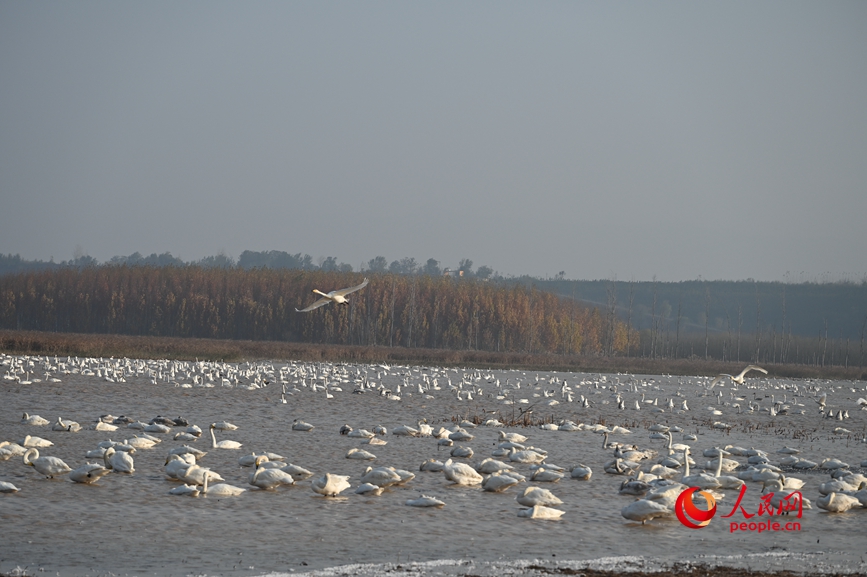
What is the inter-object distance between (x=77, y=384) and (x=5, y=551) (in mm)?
19985

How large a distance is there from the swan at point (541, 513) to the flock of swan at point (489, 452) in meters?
0.01

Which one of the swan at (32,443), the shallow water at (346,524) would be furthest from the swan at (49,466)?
the swan at (32,443)

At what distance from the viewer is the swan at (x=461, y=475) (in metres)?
11.8

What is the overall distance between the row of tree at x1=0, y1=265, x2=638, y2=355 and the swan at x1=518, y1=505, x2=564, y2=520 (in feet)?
198

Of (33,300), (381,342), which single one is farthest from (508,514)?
(33,300)

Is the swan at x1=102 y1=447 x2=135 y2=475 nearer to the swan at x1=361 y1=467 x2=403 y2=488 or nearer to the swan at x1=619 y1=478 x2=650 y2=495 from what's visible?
the swan at x1=361 y1=467 x2=403 y2=488

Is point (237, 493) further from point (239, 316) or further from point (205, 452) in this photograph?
point (239, 316)

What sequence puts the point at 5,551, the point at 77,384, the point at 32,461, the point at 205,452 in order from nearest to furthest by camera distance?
1. the point at 5,551
2. the point at 32,461
3. the point at 205,452
4. the point at 77,384

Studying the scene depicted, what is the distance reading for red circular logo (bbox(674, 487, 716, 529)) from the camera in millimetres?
9883

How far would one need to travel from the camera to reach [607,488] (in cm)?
1186

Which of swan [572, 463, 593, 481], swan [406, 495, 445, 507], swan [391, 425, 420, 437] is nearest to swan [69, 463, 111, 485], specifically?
swan [406, 495, 445, 507]

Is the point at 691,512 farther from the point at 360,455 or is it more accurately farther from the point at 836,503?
the point at 360,455

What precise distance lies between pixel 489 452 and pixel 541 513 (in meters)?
5.26

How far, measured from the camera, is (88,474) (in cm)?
1089
